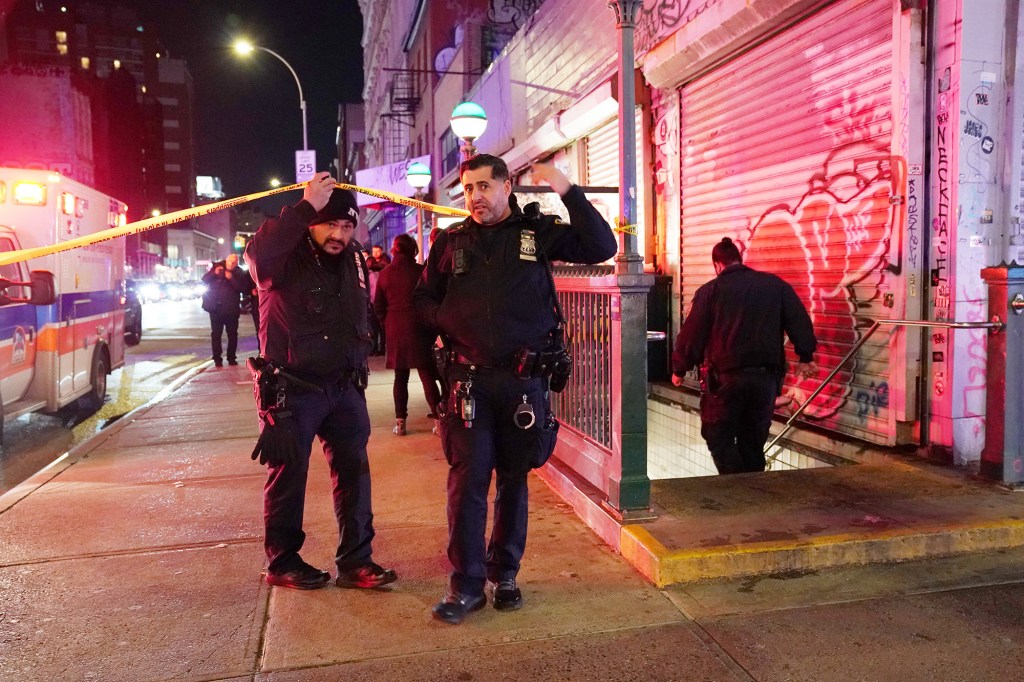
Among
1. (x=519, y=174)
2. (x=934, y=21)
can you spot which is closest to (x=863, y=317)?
(x=934, y=21)

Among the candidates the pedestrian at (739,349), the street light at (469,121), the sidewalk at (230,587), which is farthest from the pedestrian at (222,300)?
the pedestrian at (739,349)

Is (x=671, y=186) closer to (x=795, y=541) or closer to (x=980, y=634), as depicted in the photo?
(x=795, y=541)

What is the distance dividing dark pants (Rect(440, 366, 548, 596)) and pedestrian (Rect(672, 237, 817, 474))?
246 centimetres

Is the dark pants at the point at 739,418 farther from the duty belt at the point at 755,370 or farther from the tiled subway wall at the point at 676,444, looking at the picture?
the tiled subway wall at the point at 676,444

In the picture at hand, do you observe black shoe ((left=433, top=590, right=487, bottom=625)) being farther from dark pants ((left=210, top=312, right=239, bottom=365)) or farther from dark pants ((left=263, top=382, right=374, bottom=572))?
dark pants ((left=210, top=312, right=239, bottom=365))

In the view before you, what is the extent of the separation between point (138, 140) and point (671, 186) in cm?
10258

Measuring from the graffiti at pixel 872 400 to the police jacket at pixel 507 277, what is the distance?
3.18m

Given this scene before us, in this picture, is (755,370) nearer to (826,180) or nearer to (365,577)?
(826,180)

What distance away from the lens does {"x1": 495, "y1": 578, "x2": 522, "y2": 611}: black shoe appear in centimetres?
361

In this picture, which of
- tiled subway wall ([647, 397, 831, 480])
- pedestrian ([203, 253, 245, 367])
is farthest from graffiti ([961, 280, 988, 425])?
pedestrian ([203, 253, 245, 367])

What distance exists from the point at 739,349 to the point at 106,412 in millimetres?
8658

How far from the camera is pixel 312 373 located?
3.78 m

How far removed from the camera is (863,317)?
603 centimetres

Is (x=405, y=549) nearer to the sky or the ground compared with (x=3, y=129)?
nearer to the ground
